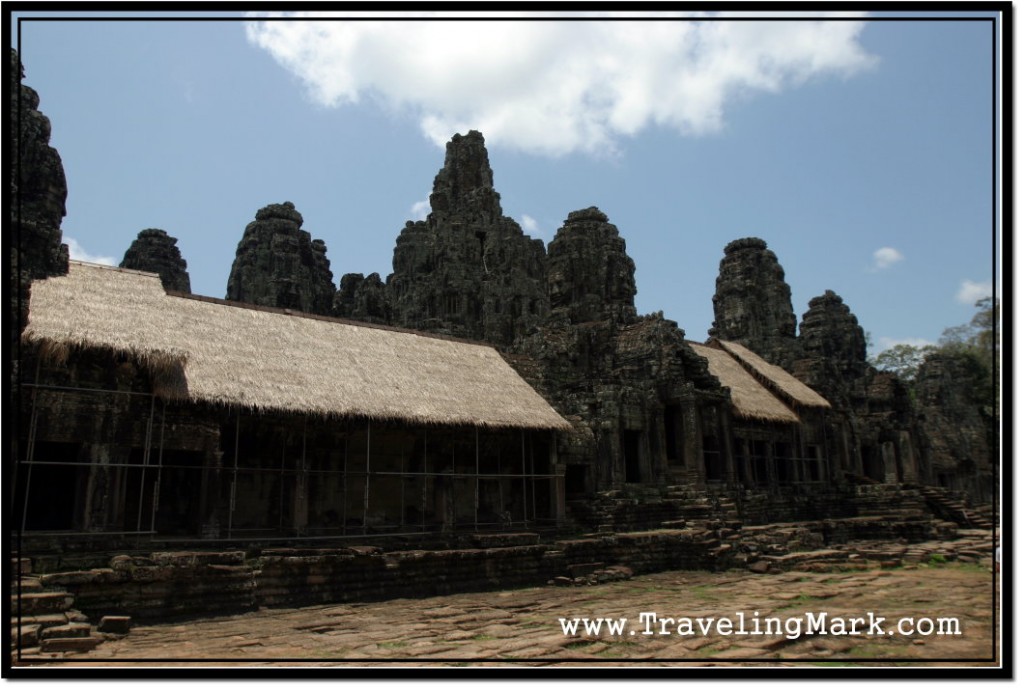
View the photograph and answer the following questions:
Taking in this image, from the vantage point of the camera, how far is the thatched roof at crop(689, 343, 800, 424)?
90.7 feet

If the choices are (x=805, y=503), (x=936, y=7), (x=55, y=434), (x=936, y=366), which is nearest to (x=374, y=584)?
(x=55, y=434)

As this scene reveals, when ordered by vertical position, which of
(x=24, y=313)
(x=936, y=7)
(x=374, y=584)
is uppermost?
(x=936, y=7)

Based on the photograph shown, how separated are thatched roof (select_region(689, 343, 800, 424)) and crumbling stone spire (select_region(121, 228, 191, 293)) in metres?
30.3

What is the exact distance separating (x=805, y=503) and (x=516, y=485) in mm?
11560

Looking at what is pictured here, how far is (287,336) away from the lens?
18.8m

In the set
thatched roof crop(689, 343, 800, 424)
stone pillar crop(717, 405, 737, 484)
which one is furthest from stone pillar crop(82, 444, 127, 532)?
thatched roof crop(689, 343, 800, 424)

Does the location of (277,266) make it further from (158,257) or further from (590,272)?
(590,272)

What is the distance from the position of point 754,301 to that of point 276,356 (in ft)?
104

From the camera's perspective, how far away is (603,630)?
892 centimetres

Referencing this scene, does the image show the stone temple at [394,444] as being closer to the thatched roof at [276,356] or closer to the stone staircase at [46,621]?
the thatched roof at [276,356]

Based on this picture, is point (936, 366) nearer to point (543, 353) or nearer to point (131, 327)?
point (543, 353)

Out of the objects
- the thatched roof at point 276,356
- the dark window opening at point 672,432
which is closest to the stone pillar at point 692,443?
the dark window opening at point 672,432

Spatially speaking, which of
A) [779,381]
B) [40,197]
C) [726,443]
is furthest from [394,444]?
[779,381]

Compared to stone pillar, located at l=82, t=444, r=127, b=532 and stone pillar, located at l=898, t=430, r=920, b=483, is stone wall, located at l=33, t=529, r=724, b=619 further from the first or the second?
stone pillar, located at l=898, t=430, r=920, b=483
